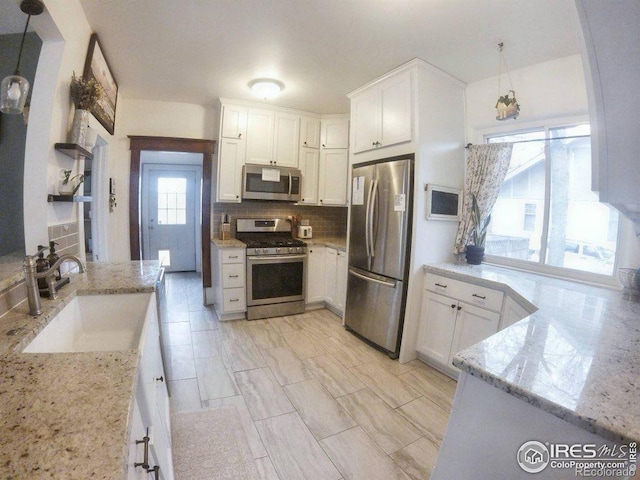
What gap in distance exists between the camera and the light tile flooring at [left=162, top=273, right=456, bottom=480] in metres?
1.49

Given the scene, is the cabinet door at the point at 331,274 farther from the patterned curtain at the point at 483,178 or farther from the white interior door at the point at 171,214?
the white interior door at the point at 171,214

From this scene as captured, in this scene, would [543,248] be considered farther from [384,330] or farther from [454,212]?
[384,330]

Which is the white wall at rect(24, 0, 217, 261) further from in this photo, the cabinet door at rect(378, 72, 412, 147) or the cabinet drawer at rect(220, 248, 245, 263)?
the cabinet door at rect(378, 72, 412, 147)

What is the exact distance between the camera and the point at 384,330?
100 inches

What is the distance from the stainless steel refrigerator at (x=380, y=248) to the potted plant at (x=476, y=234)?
2.06ft

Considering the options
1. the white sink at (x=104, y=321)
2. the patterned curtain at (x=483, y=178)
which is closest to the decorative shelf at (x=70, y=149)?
the white sink at (x=104, y=321)

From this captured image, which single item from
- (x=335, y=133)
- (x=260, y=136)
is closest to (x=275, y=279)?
(x=260, y=136)

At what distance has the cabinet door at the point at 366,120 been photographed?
262 cm

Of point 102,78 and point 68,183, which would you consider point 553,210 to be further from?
point 102,78

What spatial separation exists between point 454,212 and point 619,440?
223 cm

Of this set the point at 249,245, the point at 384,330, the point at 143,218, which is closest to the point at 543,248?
the point at 384,330

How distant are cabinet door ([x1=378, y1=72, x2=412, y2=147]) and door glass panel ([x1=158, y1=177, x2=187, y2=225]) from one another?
428cm

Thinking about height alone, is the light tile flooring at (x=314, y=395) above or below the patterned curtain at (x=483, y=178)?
below

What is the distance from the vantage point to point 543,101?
2.20 meters
